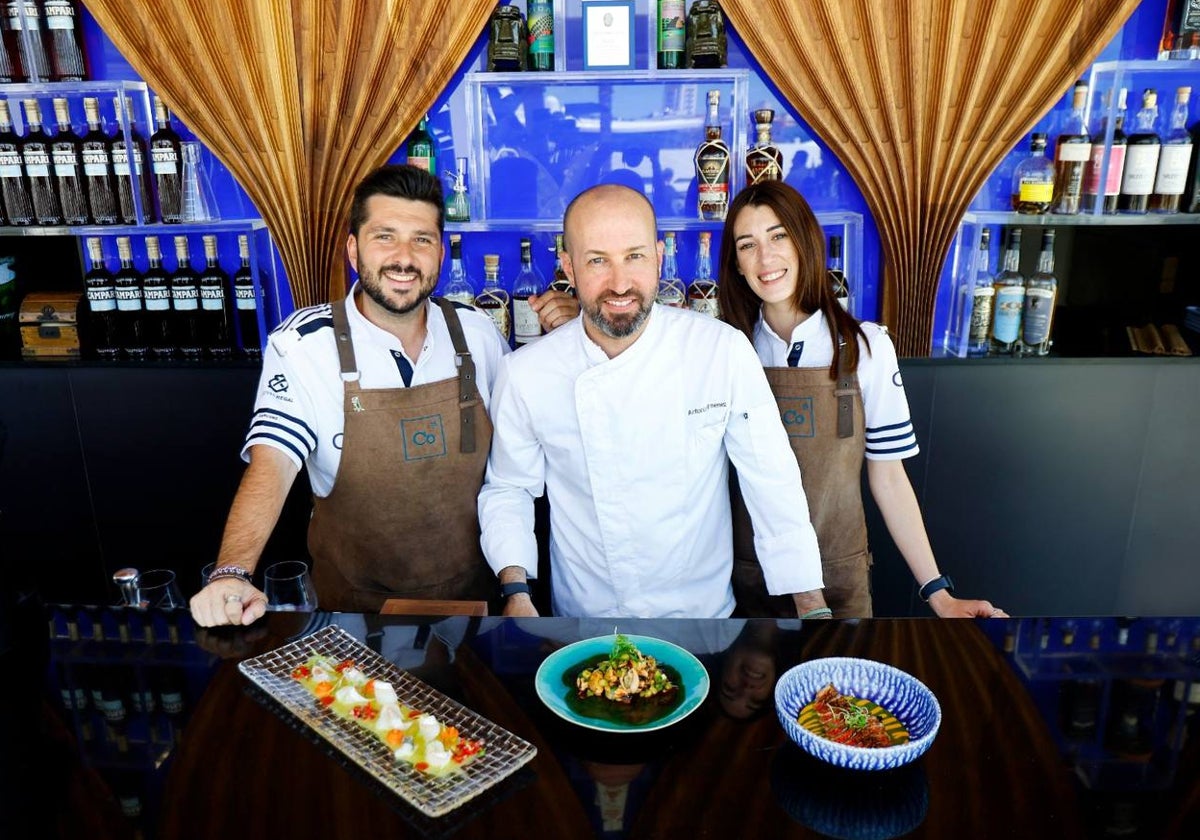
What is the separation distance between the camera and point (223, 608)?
4.66ft

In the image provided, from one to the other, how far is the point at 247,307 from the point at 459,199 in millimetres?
856

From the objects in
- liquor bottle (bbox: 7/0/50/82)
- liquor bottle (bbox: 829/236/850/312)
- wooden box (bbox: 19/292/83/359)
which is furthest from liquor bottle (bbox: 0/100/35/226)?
liquor bottle (bbox: 829/236/850/312)

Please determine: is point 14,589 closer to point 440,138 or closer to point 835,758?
point 835,758

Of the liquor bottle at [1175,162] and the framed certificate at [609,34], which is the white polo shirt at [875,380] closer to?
the framed certificate at [609,34]

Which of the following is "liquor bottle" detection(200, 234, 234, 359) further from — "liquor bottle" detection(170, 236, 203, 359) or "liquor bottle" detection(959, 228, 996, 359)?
"liquor bottle" detection(959, 228, 996, 359)

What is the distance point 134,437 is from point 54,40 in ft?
4.44

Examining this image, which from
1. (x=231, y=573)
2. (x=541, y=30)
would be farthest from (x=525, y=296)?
(x=231, y=573)

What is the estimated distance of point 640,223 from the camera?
1.75 metres

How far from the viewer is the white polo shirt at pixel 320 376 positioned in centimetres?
196

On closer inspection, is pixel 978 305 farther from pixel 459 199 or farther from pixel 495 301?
pixel 459 199

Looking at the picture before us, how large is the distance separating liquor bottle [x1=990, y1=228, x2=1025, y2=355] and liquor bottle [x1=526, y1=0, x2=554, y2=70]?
5.41ft

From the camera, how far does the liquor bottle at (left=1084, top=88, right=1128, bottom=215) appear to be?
2.84 meters

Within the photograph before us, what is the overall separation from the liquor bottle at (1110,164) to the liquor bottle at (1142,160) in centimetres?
2

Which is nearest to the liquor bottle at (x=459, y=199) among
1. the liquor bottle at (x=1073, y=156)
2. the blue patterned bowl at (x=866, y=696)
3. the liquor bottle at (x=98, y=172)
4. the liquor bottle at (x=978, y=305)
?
the liquor bottle at (x=98, y=172)
